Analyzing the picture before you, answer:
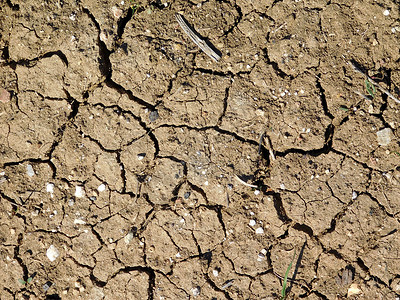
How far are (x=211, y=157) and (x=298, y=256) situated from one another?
3.57 feet

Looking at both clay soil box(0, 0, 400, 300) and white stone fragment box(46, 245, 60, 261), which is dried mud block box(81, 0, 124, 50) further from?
white stone fragment box(46, 245, 60, 261)

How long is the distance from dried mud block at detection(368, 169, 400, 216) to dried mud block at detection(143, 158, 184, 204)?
63.0 inches

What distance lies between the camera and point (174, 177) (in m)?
3.21

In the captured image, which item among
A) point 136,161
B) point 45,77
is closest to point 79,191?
point 136,161

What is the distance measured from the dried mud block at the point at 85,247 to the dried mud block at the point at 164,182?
594mm

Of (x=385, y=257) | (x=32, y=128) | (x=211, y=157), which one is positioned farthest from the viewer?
(x=32, y=128)

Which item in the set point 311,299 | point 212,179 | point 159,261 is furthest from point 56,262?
point 311,299

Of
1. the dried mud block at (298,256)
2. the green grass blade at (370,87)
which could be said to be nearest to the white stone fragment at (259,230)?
the dried mud block at (298,256)

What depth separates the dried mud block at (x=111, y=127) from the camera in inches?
128

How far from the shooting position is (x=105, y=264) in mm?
3184

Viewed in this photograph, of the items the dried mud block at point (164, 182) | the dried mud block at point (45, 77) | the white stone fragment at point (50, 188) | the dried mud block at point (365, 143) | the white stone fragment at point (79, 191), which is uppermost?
the dried mud block at point (365, 143)

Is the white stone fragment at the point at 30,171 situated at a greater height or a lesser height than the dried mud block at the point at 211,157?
lesser

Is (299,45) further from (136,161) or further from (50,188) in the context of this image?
(50,188)

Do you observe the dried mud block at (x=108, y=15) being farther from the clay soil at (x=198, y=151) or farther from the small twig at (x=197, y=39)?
the small twig at (x=197, y=39)
